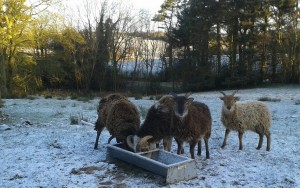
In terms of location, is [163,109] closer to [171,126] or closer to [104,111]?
[171,126]

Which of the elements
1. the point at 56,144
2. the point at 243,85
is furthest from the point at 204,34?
the point at 56,144

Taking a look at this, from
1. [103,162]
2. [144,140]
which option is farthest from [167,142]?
[103,162]

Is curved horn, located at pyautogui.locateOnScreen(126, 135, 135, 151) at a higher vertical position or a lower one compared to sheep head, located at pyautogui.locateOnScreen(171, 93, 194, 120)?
lower

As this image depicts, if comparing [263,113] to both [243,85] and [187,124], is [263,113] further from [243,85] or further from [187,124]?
[243,85]

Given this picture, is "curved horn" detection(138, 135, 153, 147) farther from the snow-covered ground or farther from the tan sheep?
the tan sheep

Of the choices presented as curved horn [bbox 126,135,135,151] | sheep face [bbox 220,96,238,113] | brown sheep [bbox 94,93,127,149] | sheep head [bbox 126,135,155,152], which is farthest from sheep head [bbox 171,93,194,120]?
brown sheep [bbox 94,93,127,149]

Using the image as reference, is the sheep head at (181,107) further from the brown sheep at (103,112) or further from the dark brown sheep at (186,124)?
the brown sheep at (103,112)

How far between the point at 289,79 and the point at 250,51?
149 inches

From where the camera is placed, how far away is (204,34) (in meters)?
27.5

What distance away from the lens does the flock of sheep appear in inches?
261

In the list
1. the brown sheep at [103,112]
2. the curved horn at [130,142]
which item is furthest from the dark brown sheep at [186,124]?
the brown sheep at [103,112]

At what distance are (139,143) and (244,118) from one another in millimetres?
2822

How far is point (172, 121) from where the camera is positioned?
21.8 ft

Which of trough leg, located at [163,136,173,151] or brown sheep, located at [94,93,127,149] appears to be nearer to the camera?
trough leg, located at [163,136,173,151]
